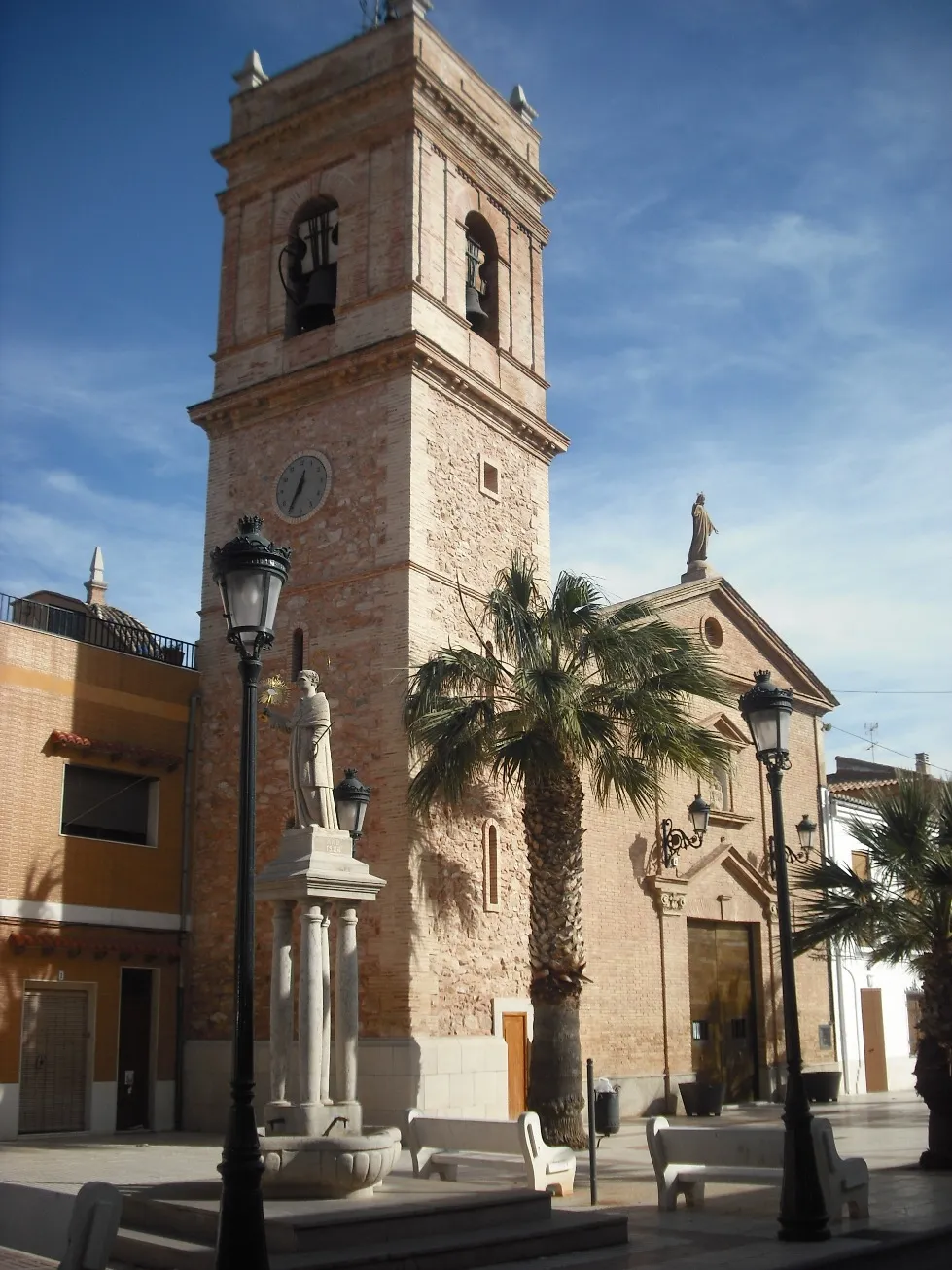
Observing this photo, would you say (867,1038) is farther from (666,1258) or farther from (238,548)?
(238,548)

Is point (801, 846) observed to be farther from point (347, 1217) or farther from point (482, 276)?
point (347, 1217)

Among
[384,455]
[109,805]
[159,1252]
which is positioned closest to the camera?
[159,1252]

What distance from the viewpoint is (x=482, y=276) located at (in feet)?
84.4

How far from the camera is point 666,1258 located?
10.3 meters

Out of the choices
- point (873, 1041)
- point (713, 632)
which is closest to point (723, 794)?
point (713, 632)

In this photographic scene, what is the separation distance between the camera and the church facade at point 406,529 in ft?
66.1

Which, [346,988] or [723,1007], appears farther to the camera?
[723,1007]

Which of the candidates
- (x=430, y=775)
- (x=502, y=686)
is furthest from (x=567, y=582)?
(x=430, y=775)

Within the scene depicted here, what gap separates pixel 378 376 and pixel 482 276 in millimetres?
4564

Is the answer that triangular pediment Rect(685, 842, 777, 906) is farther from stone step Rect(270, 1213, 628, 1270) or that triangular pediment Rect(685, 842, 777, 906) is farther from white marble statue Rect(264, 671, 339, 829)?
stone step Rect(270, 1213, 628, 1270)

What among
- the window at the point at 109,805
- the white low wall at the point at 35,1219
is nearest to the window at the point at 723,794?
the window at the point at 109,805

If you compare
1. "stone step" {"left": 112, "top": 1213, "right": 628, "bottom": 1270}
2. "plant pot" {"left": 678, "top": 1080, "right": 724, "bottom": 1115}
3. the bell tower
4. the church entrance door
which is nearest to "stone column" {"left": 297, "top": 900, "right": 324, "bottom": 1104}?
"stone step" {"left": 112, "top": 1213, "right": 628, "bottom": 1270}

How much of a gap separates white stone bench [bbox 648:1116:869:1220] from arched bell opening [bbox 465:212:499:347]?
634 inches

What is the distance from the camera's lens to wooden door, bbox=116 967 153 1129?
2072 centimetres
